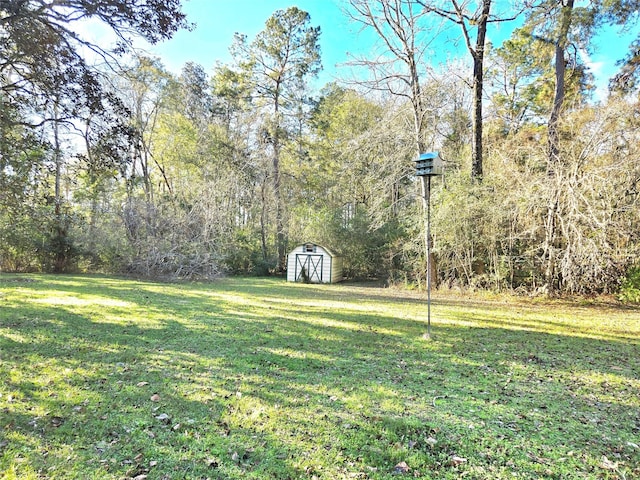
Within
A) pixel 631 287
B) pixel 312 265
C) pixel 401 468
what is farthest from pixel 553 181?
pixel 312 265

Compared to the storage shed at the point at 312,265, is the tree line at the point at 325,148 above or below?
above

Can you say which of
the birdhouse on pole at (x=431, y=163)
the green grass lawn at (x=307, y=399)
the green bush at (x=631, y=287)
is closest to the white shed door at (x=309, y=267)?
the green grass lawn at (x=307, y=399)

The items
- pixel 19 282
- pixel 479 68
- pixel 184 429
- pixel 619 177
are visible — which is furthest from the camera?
pixel 479 68

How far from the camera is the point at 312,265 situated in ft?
50.5

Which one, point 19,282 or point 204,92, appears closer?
point 19,282

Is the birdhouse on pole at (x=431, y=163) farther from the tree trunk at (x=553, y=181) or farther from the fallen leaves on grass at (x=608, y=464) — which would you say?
the tree trunk at (x=553, y=181)

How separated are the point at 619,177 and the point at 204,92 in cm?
2000

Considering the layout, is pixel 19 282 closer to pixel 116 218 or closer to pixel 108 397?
pixel 116 218

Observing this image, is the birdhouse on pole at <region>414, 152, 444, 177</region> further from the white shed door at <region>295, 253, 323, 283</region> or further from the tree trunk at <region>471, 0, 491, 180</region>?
the white shed door at <region>295, 253, 323, 283</region>

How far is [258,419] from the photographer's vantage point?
2.77 metres

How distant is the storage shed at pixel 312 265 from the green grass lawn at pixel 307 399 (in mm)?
9025

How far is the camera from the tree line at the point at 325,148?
5.10 metres

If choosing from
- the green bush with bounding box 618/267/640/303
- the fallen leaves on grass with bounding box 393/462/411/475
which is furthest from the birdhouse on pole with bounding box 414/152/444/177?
the green bush with bounding box 618/267/640/303

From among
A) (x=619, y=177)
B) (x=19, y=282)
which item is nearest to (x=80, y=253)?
(x=19, y=282)
